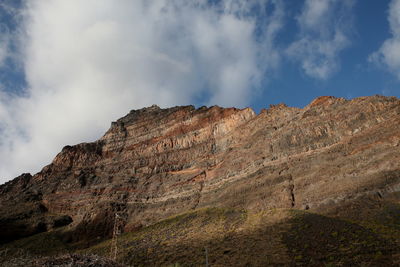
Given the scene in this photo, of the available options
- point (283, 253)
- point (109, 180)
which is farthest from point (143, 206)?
point (283, 253)

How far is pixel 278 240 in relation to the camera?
32594 mm

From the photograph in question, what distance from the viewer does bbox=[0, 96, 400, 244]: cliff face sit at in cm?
4500

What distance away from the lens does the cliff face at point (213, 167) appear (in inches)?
1772

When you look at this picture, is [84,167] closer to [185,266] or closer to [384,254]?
[185,266]

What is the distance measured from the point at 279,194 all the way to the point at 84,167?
63983 mm

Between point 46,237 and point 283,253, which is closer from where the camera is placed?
point 283,253

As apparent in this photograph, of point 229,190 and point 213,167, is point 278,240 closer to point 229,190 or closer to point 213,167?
point 229,190

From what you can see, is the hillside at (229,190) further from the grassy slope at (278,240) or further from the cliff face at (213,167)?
the cliff face at (213,167)

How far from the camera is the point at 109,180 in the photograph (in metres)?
82.8

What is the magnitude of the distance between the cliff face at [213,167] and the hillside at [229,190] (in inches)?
11.1

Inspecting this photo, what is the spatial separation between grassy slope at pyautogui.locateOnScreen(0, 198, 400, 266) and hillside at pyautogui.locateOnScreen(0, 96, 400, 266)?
152mm

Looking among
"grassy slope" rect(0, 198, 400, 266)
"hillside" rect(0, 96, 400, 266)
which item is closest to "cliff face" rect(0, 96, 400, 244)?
"hillside" rect(0, 96, 400, 266)

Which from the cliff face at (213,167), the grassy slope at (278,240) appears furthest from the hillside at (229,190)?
the cliff face at (213,167)

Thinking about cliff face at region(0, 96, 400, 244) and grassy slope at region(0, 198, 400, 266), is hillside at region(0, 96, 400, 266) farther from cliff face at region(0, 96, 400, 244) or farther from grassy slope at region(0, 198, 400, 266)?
cliff face at region(0, 96, 400, 244)
